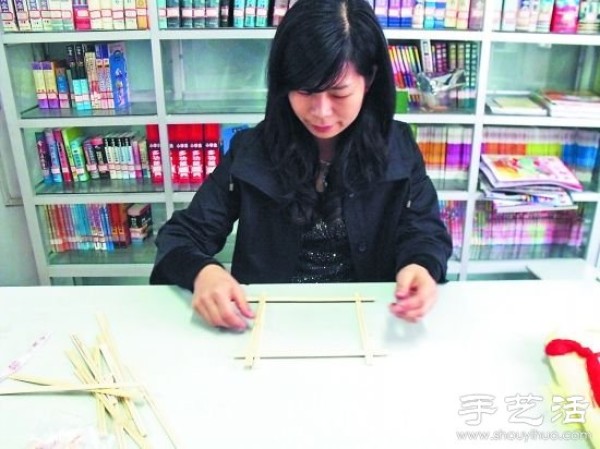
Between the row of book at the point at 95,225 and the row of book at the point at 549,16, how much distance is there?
5.27 feet

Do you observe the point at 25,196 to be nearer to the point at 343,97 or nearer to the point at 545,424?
the point at 343,97

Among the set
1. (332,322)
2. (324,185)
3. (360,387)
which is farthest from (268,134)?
(360,387)

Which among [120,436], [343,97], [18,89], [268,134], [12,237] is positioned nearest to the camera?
[120,436]

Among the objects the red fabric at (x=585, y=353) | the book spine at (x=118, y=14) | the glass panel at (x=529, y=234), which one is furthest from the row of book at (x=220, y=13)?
the red fabric at (x=585, y=353)

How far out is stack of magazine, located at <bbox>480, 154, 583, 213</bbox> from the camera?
203cm

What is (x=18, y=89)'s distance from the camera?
1982 millimetres

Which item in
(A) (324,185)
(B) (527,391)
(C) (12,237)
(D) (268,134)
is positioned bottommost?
(C) (12,237)

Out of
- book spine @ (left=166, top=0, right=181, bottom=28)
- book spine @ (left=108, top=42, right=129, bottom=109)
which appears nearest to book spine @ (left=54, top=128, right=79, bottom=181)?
book spine @ (left=108, top=42, right=129, bottom=109)

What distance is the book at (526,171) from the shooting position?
6.64 ft

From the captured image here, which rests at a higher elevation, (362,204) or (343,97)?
(343,97)

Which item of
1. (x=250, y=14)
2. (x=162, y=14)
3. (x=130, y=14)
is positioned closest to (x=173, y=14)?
(x=162, y=14)

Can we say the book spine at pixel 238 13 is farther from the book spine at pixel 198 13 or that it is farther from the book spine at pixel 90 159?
the book spine at pixel 90 159

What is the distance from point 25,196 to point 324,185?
4.66 feet

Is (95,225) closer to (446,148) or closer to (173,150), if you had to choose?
(173,150)
